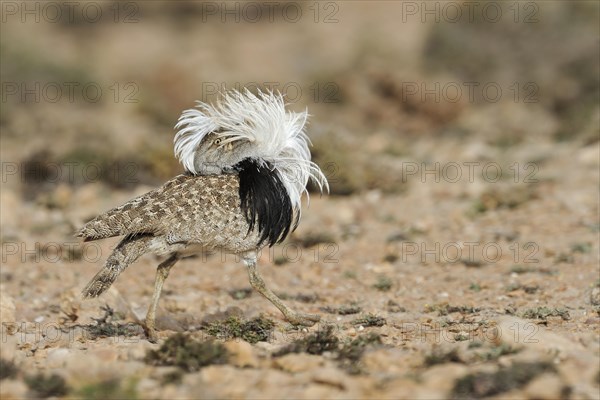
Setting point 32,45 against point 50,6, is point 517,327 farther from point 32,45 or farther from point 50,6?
point 50,6

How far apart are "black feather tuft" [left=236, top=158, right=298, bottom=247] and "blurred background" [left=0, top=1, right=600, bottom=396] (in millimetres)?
1350

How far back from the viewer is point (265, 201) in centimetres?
673

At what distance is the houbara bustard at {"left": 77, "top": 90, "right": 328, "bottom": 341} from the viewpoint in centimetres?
631

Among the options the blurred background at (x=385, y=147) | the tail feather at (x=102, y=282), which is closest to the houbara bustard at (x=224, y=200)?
the tail feather at (x=102, y=282)

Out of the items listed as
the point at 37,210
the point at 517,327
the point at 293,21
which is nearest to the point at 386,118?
the point at 37,210

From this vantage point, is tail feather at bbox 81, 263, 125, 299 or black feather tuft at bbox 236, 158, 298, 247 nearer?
tail feather at bbox 81, 263, 125, 299

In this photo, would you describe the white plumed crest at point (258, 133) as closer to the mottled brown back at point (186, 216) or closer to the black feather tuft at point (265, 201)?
the black feather tuft at point (265, 201)

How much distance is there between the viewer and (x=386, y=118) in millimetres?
18828

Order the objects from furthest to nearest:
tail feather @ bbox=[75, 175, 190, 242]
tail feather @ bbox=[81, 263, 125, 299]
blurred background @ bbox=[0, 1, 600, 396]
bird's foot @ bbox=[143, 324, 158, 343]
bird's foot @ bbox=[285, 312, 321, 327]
→ blurred background @ bbox=[0, 1, 600, 396] < bird's foot @ bbox=[285, 312, 321, 327] < bird's foot @ bbox=[143, 324, 158, 343] < tail feather @ bbox=[75, 175, 190, 242] < tail feather @ bbox=[81, 263, 125, 299]

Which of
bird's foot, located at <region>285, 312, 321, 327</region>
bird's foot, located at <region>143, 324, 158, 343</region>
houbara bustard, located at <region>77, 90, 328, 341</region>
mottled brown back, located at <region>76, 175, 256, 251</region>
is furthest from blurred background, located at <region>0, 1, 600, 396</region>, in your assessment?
mottled brown back, located at <region>76, 175, 256, 251</region>

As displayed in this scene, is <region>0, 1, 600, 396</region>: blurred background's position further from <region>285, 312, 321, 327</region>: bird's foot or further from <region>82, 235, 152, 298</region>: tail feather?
<region>82, 235, 152, 298</region>: tail feather

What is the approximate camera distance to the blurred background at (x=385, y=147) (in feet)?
29.4

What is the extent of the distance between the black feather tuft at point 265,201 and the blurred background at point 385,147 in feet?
4.43

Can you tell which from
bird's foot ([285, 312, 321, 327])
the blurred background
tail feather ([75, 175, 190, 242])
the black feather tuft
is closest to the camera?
tail feather ([75, 175, 190, 242])
